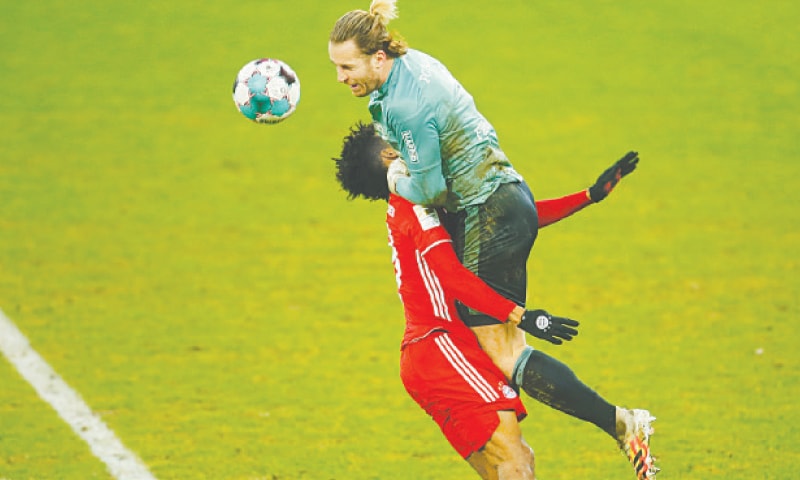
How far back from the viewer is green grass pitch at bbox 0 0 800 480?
796 cm

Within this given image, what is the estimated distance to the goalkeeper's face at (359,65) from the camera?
573 cm

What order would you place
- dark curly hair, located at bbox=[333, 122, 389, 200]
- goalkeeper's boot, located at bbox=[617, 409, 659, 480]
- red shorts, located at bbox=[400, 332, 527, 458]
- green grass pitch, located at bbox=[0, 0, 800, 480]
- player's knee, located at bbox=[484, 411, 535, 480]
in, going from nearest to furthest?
player's knee, located at bbox=[484, 411, 535, 480]
red shorts, located at bbox=[400, 332, 527, 458]
goalkeeper's boot, located at bbox=[617, 409, 659, 480]
dark curly hair, located at bbox=[333, 122, 389, 200]
green grass pitch, located at bbox=[0, 0, 800, 480]

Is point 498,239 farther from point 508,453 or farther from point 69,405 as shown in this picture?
point 69,405

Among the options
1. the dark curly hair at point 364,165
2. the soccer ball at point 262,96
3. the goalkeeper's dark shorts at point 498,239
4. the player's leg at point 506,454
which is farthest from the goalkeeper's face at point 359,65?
the player's leg at point 506,454

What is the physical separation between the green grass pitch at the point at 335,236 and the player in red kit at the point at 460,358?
1.40 meters

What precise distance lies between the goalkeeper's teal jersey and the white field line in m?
2.77

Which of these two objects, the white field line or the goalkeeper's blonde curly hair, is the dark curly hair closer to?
the goalkeeper's blonde curly hair

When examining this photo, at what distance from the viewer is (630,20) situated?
1995 cm

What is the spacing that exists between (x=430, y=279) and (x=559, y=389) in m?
0.82

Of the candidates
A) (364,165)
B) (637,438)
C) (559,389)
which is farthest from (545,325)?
(364,165)

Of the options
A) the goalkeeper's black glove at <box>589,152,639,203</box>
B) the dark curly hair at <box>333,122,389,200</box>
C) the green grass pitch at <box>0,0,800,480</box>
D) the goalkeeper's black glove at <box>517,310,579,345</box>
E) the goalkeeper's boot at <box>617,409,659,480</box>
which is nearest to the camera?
the goalkeeper's black glove at <box>517,310,579,345</box>

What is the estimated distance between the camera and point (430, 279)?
5.92m

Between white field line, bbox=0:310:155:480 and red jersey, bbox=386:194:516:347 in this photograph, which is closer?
red jersey, bbox=386:194:516:347

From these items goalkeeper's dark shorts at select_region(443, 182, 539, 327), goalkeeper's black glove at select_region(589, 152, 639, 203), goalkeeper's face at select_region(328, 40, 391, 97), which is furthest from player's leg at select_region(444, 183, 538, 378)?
goalkeeper's face at select_region(328, 40, 391, 97)
